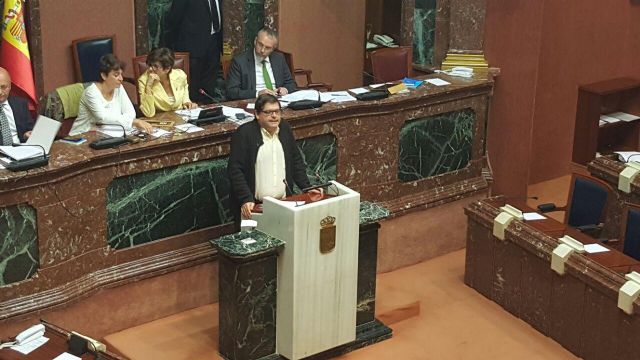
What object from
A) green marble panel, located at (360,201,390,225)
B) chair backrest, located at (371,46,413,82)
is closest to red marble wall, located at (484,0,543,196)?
chair backrest, located at (371,46,413,82)

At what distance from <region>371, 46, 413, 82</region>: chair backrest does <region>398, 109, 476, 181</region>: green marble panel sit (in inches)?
26.7

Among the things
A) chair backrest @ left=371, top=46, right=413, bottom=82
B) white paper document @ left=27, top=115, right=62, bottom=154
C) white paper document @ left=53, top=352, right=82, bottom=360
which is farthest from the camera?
chair backrest @ left=371, top=46, right=413, bottom=82

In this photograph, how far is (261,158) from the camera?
6.38 m

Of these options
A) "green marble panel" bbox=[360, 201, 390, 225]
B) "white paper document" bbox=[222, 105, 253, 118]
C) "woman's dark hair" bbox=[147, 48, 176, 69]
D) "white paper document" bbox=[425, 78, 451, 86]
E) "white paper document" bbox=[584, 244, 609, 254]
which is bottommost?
"white paper document" bbox=[584, 244, 609, 254]

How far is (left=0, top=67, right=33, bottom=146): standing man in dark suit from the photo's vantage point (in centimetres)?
620

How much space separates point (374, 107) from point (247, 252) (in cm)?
177

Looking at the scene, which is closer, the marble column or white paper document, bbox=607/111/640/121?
A: the marble column

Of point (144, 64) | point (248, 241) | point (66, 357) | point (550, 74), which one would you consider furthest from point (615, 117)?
point (66, 357)

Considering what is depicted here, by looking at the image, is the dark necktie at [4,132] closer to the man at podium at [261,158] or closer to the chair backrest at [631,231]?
the man at podium at [261,158]

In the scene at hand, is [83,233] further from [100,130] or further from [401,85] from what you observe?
[401,85]

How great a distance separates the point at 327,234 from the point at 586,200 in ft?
5.87

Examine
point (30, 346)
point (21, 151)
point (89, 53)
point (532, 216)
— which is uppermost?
point (89, 53)

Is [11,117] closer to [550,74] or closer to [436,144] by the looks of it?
[436,144]

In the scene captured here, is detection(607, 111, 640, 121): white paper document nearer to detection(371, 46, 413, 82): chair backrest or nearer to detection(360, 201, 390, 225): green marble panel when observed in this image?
detection(371, 46, 413, 82): chair backrest
